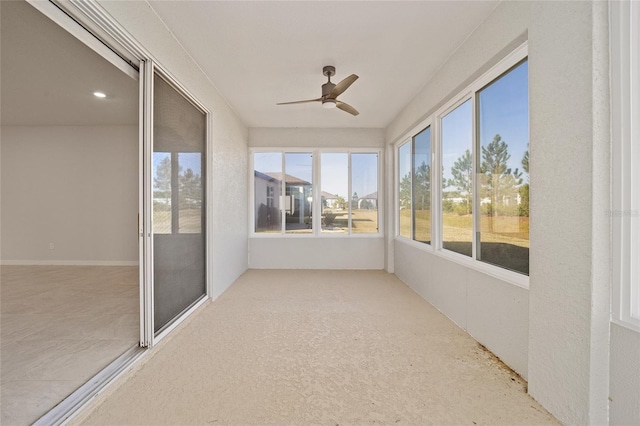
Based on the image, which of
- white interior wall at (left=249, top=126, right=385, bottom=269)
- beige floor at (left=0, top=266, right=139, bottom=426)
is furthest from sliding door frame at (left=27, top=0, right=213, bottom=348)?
white interior wall at (left=249, top=126, right=385, bottom=269)

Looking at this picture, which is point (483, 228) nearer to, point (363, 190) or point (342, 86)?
point (342, 86)

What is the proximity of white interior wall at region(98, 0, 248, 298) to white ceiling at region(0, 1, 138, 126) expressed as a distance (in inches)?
38.8

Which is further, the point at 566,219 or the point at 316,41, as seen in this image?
the point at 316,41

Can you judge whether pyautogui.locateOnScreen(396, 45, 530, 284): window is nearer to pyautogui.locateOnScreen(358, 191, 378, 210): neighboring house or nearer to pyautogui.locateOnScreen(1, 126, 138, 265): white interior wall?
pyautogui.locateOnScreen(358, 191, 378, 210): neighboring house

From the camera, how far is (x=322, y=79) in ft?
10.9

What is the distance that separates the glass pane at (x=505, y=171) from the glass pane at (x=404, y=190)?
1870mm

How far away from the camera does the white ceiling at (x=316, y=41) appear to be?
2.15 meters

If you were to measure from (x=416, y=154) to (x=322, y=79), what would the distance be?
181cm

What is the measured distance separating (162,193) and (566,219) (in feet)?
9.67

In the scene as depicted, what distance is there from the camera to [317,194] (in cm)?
536

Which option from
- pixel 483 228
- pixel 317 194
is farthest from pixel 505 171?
pixel 317 194

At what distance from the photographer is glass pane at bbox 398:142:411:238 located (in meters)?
4.44

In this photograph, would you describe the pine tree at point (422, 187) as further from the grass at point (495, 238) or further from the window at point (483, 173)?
the grass at point (495, 238)

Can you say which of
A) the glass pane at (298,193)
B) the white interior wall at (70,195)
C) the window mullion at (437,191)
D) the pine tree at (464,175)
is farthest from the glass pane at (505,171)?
the white interior wall at (70,195)
